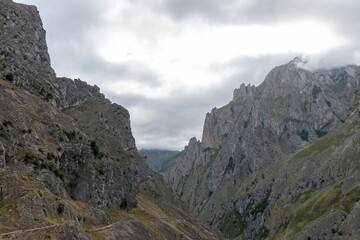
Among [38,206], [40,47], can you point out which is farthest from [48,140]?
[40,47]

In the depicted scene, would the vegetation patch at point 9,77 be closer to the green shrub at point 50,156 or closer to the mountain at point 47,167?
the mountain at point 47,167

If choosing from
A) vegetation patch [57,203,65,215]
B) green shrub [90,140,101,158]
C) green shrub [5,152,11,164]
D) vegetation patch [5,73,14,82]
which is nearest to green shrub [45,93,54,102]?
vegetation patch [5,73,14,82]

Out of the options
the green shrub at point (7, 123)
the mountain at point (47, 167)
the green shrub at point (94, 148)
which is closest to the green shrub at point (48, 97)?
the mountain at point (47, 167)

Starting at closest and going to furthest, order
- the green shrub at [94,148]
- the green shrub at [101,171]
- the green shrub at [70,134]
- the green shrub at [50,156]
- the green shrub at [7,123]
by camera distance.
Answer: the green shrub at [7,123]
the green shrub at [50,156]
the green shrub at [70,134]
the green shrub at [101,171]
the green shrub at [94,148]

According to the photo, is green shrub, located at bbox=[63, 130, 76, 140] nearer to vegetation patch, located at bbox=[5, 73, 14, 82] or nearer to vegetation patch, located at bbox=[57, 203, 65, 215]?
vegetation patch, located at bbox=[5, 73, 14, 82]

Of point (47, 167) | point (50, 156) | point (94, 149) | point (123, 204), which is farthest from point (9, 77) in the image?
point (123, 204)

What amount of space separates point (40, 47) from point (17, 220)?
109197 millimetres

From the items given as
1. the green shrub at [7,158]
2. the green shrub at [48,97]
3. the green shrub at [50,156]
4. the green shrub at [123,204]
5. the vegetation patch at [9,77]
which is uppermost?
the vegetation patch at [9,77]

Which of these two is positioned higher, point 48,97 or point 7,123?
point 48,97

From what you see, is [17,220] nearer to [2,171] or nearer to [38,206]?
[38,206]

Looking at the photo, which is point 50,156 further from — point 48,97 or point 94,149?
point 48,97

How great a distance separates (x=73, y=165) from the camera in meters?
89.1

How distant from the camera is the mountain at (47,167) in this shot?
169 ft

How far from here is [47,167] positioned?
69.3 m
